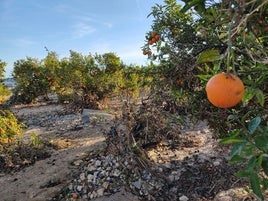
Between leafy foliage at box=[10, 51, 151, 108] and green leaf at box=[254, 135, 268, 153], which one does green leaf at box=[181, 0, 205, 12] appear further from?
leafy foliage at box=[10, 51, 151, 108]

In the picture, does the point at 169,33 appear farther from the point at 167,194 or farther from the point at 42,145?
the point at 42,145


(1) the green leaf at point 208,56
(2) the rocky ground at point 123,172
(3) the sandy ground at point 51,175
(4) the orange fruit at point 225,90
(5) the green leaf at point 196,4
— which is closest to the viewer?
(4) the orange fruit at point 225,90

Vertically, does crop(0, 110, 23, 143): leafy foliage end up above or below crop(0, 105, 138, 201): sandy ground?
above

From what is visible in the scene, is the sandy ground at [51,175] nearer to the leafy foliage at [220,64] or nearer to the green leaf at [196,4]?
the leafy foliage at [220,64]

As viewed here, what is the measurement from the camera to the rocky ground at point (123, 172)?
11.9 ft

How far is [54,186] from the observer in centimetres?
410

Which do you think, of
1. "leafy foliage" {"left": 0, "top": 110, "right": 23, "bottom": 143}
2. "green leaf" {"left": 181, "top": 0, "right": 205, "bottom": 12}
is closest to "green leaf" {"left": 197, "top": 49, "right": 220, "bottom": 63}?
"green leaf" {"left": 181, "top": 0, "right": 205, "bottom": 12}

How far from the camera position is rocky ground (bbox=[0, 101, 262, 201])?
3.62 meters

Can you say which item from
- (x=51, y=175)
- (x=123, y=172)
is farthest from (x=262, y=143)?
(x=51, y=175)

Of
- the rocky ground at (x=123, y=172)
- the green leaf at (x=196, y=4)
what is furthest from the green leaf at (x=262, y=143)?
the rocky ground at (x=123, y=172)

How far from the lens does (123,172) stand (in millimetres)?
3945

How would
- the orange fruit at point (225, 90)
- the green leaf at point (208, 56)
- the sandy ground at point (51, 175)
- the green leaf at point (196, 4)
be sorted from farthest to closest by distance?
the sandy ground at point (51, 175) → the green leaf at point (196, 4) → the green leaf at point (208, 56) → the orange fruit at point (225, 90)

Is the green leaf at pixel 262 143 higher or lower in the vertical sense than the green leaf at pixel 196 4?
lower

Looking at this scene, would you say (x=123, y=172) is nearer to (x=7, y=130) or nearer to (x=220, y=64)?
(x=7, y=130)
